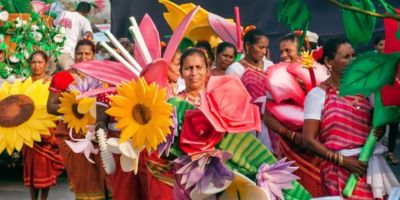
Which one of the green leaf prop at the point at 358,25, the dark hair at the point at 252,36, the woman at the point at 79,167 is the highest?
the green leaf prop at the point at 358,25

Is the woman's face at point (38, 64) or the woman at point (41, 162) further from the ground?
the woman's face at point (38, 64)

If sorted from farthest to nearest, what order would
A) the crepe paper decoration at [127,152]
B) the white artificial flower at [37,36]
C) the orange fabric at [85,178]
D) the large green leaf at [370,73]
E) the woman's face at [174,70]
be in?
the white artificial flower at [37,36], the orange fabric at [85,178], the woman's face at [174,70], the crepe paper decoration at [127,152], the large green leaf at [370,73]

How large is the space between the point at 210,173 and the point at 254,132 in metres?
0.66

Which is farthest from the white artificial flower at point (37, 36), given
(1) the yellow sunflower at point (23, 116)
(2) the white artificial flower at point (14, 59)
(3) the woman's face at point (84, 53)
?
(3) the woman's face at point (84, 53)

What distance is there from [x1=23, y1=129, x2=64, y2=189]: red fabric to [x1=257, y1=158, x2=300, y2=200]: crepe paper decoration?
389cm

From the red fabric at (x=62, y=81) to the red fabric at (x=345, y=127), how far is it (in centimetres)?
282

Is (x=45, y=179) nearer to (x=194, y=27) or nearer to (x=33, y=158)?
Answer: (x=33, y=158)

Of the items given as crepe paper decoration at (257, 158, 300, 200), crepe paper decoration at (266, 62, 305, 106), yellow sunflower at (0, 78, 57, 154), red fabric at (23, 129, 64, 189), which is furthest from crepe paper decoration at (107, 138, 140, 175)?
red fabric at (23, 129, 64, 189)

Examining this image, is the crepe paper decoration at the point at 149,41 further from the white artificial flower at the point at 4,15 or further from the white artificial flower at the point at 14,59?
the white artificial flower at the point at 4,15

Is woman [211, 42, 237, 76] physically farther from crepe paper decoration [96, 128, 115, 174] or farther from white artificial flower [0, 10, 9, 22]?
white artificial flower [0, 10, 9, 22]

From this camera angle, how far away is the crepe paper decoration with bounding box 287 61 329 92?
606 cm

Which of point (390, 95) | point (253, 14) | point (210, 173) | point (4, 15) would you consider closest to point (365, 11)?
point (390, 95)

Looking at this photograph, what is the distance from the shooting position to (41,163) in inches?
347

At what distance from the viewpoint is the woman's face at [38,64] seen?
29.2ft
